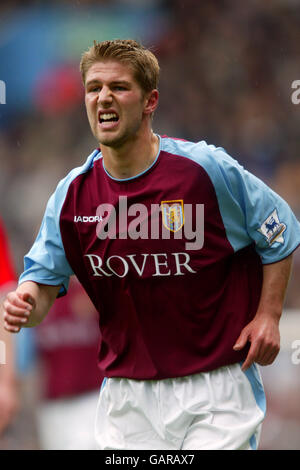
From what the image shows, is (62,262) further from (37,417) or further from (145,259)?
(37,417)

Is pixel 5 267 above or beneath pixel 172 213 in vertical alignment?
beneath

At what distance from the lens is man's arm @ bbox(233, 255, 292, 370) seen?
→ 391 cm

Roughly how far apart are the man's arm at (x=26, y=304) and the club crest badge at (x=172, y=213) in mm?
614

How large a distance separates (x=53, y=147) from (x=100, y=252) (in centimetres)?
786

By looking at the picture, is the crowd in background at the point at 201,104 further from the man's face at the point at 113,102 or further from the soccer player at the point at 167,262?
the man's face at the point at 113,102

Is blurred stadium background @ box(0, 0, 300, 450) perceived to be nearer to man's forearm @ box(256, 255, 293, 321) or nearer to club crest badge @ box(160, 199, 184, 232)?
man's forearm @ box(256, 255, 293, 321)

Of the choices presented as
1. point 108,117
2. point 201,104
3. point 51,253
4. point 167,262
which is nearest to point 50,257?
point 51,253

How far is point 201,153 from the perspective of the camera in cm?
395

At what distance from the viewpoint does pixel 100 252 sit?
13.1 ft

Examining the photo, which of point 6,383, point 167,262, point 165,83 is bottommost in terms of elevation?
point 6,383

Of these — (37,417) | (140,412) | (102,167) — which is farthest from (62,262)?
(37,417)

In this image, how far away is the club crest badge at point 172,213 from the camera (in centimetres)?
393

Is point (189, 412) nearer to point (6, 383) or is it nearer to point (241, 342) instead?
point (241, 342)

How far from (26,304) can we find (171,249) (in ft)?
2.22
